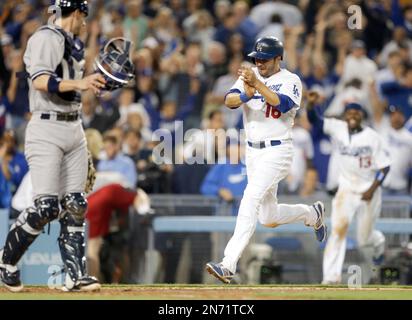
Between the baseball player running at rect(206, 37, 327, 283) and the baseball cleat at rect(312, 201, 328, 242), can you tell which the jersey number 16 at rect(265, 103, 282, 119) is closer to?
the baseball player running at rect(206, 37, 327, 283)

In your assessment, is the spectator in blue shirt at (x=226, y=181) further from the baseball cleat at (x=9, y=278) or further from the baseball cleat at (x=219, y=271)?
the baseball cleat at (x=9, y=278)

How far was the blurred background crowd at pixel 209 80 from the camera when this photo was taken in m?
16.0

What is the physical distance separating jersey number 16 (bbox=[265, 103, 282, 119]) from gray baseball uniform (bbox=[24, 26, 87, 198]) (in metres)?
1.64

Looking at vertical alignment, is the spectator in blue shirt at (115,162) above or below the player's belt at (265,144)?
above

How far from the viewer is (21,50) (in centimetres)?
1842

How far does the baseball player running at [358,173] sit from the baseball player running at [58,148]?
4.82 m

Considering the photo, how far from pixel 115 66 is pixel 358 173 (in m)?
5.23

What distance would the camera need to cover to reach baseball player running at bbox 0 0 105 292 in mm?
10094

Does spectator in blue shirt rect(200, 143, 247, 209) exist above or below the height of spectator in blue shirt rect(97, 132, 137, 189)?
below

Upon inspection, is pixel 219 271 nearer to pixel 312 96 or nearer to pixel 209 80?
pixel 312 96

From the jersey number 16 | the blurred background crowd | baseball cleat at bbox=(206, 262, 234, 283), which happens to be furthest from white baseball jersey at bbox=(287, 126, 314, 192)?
baseball cleat at bbox=(206, 262, 234, 283)

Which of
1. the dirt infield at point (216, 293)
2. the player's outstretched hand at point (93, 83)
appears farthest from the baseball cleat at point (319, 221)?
the player's outstretched hand at point (93, 83)
